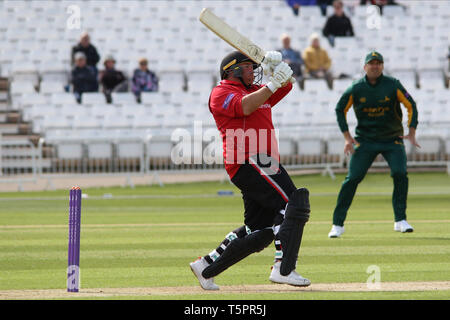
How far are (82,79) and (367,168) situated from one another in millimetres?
13653

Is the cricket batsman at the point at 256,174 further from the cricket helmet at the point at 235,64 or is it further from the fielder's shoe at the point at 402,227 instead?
the fielder's shoe at the point at 402,227

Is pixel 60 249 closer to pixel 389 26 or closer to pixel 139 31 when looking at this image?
pixel 139 31

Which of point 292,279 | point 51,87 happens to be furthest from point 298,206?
point 51,87

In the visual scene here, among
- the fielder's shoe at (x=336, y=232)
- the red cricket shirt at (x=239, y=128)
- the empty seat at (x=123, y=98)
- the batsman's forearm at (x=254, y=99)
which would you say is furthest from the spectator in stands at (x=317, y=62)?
the batsman's forearm at (x=254, y=99)

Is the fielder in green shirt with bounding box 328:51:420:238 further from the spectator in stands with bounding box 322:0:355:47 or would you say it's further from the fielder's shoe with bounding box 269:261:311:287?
the spectator in stands with bounding box 322:0:355:47

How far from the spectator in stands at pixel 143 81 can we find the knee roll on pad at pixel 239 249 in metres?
17.0

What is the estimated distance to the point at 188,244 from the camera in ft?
35.9

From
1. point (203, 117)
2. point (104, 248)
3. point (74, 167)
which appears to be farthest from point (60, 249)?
point (203, 117)

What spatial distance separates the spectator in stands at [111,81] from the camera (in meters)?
24.5

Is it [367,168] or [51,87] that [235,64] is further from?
[51,87]

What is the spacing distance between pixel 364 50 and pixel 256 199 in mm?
19769

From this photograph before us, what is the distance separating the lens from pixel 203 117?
76.8ft

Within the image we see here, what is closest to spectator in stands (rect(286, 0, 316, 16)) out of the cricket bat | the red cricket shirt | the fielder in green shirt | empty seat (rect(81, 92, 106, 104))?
empty seat (rect(81, 92, 106, 104))

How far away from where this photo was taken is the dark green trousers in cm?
1184
